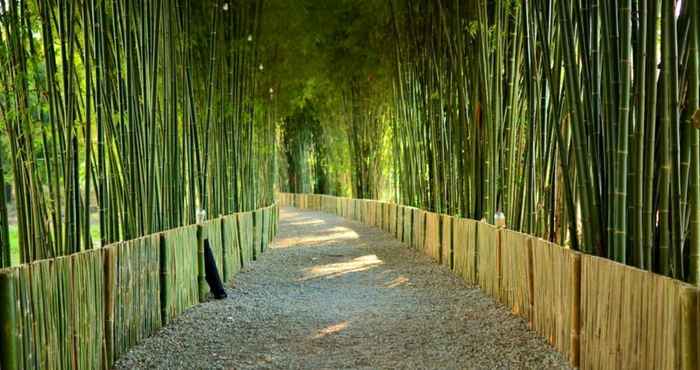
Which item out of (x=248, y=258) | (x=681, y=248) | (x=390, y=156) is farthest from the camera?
(x=390, y=156)

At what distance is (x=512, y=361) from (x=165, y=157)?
7.69 ft

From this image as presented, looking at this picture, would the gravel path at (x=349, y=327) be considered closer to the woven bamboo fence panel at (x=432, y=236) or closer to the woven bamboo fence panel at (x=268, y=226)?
the woven bamboo fence panel at (x=432, y=236)

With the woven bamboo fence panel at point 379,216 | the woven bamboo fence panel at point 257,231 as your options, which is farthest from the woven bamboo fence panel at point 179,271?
the woven bamboo fence panel at point 379,216

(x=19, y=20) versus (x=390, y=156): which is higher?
(x=19, y=20)

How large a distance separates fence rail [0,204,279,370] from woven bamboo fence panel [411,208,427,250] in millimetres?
2741

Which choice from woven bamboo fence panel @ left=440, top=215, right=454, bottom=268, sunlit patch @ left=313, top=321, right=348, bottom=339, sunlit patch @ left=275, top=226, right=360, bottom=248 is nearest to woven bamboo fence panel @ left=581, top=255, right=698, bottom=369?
sunlit patch @ left=313, top=321, right=348, bottom=339

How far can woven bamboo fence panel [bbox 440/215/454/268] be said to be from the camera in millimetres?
5965

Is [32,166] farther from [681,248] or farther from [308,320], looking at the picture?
[681,248]

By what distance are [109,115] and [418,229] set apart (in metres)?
4.41

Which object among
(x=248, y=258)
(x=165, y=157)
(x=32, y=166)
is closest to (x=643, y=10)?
(x=32, y=166)

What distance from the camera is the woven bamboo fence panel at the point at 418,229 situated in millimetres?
7352

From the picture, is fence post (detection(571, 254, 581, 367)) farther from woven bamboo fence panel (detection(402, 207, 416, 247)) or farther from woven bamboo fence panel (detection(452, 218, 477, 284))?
woven bamboo fence panel (detection(402, 207, 416, 247))

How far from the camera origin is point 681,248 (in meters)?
2.24

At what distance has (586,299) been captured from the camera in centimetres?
282
